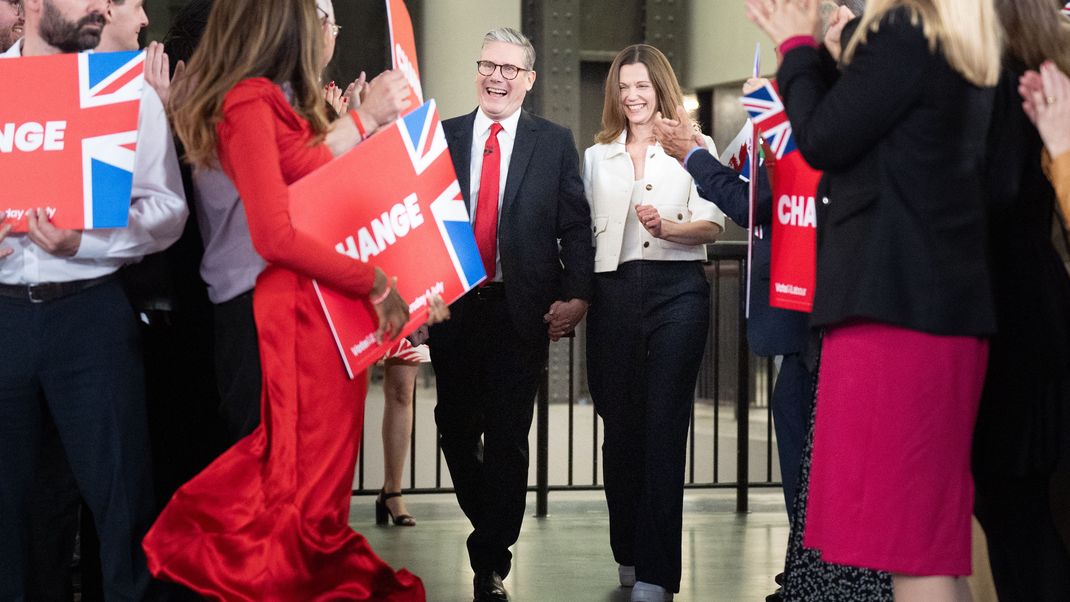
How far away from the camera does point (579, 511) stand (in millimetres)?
5594

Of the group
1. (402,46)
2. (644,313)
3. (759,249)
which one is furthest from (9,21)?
(759,249)

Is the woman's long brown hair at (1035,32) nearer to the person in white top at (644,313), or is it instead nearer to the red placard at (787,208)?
the red placard at (787,208)

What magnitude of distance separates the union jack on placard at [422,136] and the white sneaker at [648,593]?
1.57m

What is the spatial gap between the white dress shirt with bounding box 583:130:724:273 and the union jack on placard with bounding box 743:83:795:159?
581 mm

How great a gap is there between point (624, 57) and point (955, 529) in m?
2.21

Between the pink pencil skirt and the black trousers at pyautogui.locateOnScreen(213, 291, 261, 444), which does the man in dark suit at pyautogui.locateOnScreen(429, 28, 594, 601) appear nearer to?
the black trousers at pyautogui.locateOnScreen(213, 291, 261, 444)

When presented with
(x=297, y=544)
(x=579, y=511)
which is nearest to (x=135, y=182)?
(x=297, y=544)

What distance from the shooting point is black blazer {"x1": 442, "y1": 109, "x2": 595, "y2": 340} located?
3.91m

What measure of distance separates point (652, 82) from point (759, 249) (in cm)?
68

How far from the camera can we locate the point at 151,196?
9.28 feet

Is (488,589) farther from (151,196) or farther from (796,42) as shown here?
(796,42)

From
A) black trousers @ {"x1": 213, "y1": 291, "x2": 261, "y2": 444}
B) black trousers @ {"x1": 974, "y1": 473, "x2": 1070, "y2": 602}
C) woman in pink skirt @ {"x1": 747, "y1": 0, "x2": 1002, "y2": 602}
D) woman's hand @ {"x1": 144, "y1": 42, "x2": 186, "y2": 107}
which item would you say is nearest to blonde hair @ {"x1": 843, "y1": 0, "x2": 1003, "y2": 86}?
woman in pink skirt @ {"x1": 747, "y1": 0, "x2": 1002, "y2": 602}

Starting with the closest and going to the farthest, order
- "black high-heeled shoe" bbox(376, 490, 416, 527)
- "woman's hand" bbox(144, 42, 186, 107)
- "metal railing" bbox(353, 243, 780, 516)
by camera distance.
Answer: "woman's hand" bbox(144, 42, 186, 107) → "black high-heeled shoe" bbox(376, 490, 416, 527) → "metal railing" bbox(353, 243, 780, 516)

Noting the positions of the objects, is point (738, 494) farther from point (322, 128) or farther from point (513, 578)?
point (322, 128)
